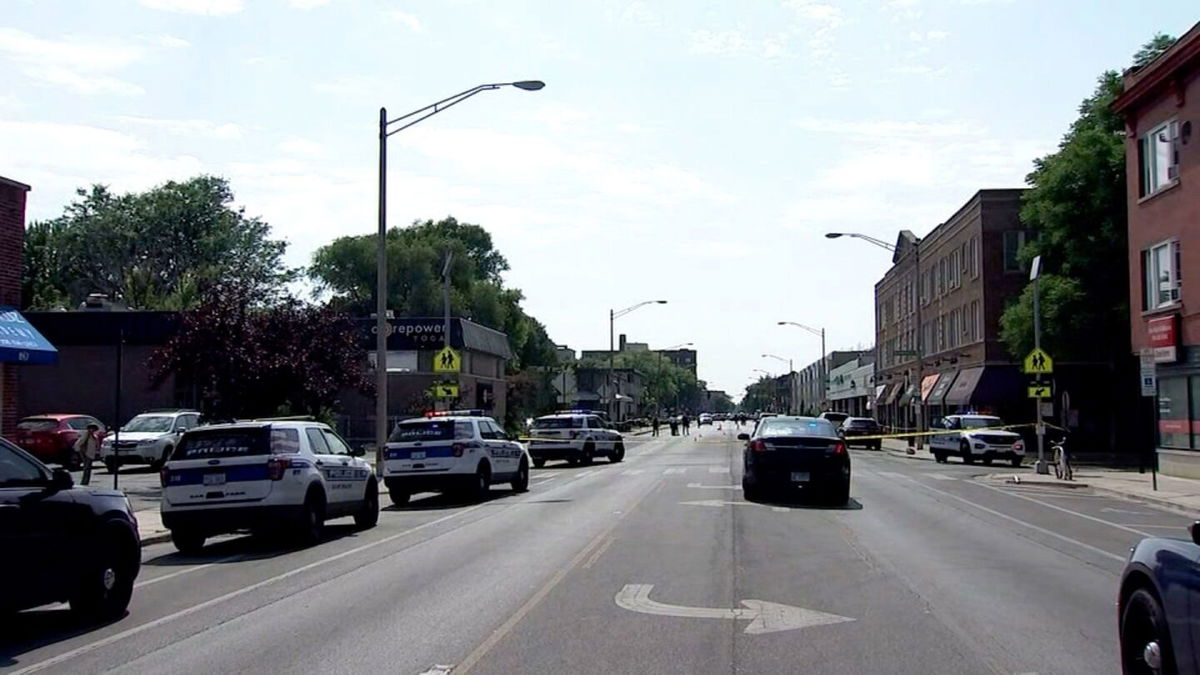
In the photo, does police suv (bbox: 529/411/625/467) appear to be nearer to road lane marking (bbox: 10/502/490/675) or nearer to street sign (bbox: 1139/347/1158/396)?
street sign (bbox: 1139/347/1158/396)

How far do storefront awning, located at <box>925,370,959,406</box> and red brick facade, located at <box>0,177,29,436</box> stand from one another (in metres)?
47.6

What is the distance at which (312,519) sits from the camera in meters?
16.9

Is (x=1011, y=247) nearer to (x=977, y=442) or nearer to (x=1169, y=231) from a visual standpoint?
(x=977, y=442)

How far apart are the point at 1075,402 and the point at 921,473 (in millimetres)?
20457

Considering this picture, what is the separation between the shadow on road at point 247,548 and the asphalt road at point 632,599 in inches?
3.5

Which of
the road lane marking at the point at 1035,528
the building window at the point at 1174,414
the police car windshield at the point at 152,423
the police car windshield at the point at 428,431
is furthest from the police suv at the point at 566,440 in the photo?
the building window at the point at 1174,414

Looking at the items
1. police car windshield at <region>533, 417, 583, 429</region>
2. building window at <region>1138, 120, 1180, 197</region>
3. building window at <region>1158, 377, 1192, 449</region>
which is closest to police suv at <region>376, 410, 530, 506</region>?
police car windshield at <region>533, 417, 583, 429</region>

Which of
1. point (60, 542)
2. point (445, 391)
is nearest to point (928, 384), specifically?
point (445, 391)

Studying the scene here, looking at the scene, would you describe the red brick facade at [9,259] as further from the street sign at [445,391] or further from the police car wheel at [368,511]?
the street sign at [445,391]

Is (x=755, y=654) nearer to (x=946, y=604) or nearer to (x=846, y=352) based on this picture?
(x=946, y=604)

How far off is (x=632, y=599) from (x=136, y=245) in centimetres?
7537

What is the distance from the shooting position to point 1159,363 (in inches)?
1313

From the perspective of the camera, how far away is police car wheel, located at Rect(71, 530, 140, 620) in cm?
1074

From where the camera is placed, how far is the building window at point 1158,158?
32781 mm
